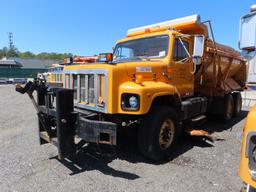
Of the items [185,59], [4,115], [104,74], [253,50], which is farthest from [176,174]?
[4,115]

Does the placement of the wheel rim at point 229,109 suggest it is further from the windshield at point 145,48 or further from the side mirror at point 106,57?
the side mirror at point 106,57

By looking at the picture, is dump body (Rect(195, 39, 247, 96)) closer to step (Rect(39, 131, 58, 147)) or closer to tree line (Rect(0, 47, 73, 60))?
step (Rect(39, 131, 58, 147))

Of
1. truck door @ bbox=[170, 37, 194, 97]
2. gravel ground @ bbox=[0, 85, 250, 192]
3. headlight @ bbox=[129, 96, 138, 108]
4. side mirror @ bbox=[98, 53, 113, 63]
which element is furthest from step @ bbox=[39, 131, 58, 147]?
truck door @ bbox=[170, 37, 194, 97]

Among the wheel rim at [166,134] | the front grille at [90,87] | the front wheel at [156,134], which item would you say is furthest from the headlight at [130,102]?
the wheel rim at [166,134]

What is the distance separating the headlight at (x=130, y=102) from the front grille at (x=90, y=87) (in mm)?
335

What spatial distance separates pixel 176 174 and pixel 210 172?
60 cm

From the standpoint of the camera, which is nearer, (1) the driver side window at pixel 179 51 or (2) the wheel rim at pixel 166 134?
(2) the wheel rim at pixel 166 134

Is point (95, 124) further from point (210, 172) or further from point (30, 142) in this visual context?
point (30, 142)

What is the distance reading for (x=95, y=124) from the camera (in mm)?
4008

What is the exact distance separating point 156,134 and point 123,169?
87 centimetres

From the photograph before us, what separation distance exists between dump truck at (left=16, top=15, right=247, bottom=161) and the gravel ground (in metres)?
0.37

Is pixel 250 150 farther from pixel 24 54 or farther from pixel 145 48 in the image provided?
pixel 24 54

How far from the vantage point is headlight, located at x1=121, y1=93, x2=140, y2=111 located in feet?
13.5

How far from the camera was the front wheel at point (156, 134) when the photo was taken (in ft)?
14.7
